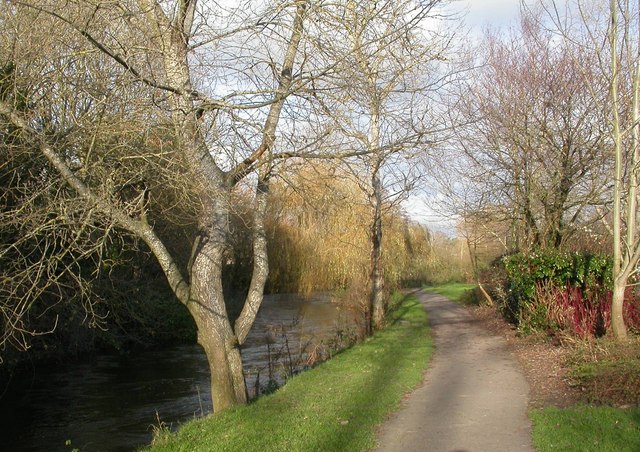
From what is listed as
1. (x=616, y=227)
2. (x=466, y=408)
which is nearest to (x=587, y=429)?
(x=466, y=408)

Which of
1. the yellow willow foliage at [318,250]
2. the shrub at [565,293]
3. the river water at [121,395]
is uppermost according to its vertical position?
the yellow willow foliage at [318,250]

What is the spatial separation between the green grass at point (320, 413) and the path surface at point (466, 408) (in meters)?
0.30

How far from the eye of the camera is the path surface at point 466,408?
7.30 metres

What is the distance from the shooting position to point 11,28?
10234 millimetres

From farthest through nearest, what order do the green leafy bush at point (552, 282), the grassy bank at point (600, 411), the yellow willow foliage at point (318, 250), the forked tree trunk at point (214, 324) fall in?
the yellow willow foliage at point (318, 250) → the green leafy bush at point (552, 282) → the forked tree trunk at point (214, 324) → the grassy bank at point (600, 411)

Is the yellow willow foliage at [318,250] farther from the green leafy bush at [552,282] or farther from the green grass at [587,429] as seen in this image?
the green grass at [587,429]

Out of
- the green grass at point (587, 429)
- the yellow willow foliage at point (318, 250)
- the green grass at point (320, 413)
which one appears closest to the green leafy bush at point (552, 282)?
the green grass at point (320, 413)

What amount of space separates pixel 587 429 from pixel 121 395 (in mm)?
10705

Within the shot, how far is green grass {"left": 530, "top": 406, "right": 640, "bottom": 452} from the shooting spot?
6648mm

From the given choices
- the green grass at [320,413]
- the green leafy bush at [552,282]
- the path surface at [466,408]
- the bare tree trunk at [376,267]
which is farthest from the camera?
the bare tree trunk at [376,267]

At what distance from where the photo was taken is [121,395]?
589 inches

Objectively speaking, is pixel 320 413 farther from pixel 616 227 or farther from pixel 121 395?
pixel 121 395

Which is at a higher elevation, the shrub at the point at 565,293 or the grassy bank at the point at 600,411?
the shrub at the point at 565,293

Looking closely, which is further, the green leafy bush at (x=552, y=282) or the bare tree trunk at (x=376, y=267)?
the bare tree trunk at (x=376, y=267)
